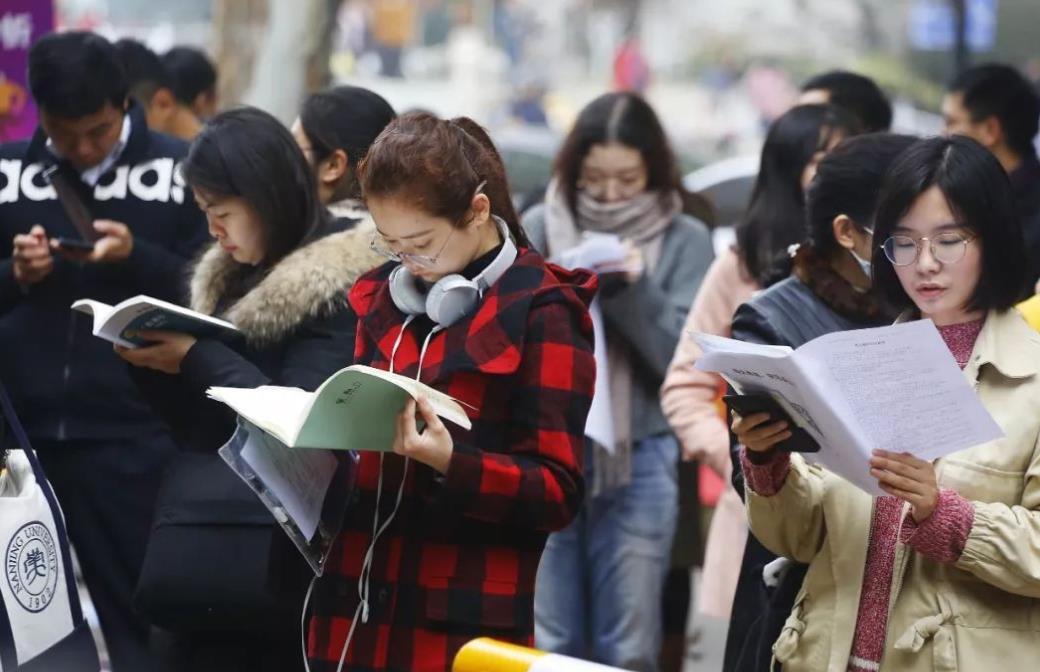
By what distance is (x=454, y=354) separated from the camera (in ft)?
9.89

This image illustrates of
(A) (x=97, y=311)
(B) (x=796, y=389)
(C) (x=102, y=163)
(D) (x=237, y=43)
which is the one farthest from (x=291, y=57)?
(B) (x=796, y=389)

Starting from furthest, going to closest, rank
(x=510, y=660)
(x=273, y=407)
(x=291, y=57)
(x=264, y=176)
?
1. (x=291, y=57)
2. (x=264, y=176)
3. (x=273, y=407)
4. (x=510, y=660)

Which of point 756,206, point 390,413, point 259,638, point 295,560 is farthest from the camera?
point 756,206

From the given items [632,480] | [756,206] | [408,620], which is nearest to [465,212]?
[408,620]

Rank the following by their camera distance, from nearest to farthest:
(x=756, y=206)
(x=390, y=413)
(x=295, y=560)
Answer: (x=390, y=413) < (x=295, y=560) < (x=756, y=206)

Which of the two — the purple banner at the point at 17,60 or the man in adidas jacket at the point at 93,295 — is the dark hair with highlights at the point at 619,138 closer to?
the man in adidas jacket at the point at 93,295

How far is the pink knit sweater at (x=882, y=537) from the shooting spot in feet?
9.12

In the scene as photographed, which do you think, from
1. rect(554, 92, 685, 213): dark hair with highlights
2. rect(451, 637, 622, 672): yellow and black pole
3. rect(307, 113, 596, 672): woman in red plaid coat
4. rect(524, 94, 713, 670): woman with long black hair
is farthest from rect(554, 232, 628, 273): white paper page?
rect(451, 637, 622, 672): yellow and black pole

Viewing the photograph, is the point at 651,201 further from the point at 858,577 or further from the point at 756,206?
the point at 858,577

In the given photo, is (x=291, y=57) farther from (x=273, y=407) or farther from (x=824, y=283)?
(x=273, y=407)

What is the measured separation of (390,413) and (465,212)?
1.45 feet

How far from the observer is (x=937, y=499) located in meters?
2.76

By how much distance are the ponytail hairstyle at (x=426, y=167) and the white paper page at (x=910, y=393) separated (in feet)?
2.56

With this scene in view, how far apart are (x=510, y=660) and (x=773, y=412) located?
621mm
